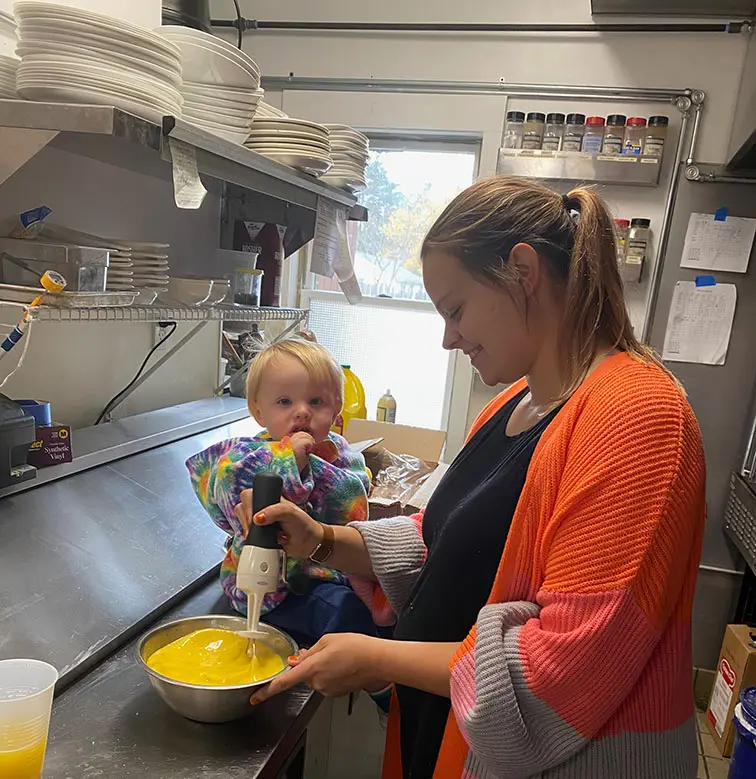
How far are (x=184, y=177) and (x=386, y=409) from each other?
175 centimetres

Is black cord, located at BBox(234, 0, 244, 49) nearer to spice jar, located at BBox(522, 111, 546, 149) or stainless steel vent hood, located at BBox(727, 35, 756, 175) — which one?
spice jar, located at BBox(522, 111, 546, 149)

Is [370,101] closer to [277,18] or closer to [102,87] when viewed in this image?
[277,18]

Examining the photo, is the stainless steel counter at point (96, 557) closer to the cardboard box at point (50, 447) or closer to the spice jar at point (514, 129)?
the cardboard box at point (50, 447)

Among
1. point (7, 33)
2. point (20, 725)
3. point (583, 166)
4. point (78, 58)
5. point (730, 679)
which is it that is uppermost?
point (583, 166)

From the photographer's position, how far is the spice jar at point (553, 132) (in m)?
2.48

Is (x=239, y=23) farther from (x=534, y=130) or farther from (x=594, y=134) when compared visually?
(x=594, y=134)

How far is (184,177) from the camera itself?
110 cm

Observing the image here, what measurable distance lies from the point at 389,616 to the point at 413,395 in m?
1.84

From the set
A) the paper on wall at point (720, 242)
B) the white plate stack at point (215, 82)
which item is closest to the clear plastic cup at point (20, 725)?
the white plate stack at point (215, 82)

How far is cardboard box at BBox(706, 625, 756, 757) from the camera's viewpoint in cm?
220

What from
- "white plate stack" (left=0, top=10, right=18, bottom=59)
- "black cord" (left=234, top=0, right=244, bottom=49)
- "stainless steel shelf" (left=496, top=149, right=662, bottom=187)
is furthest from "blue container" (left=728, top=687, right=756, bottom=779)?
"black cord" (left=234, top=0, right=244, bottom=49)

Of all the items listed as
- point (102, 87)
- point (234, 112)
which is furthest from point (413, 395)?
point (102, 87)

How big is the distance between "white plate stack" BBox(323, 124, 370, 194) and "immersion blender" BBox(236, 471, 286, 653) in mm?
1091

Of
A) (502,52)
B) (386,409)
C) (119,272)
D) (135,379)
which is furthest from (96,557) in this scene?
(502,52)
